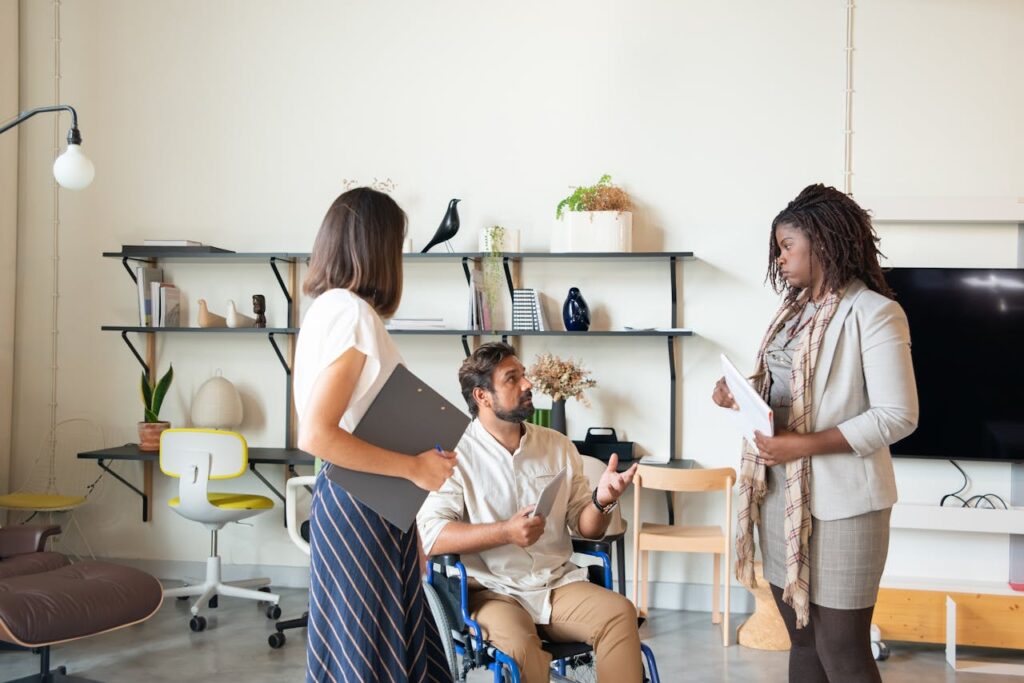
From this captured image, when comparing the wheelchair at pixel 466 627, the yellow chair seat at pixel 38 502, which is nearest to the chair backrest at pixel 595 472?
the wheelchair at pixel 466 627

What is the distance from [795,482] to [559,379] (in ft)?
8.02

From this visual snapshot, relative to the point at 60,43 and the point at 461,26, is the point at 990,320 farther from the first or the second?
the point at 60,43

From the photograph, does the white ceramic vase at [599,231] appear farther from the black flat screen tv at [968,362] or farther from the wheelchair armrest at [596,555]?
the wheelchair armrest at [596,555]

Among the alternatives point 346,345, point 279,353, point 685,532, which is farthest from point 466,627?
point 279,353

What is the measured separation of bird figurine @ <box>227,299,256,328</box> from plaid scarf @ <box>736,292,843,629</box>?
3.24m

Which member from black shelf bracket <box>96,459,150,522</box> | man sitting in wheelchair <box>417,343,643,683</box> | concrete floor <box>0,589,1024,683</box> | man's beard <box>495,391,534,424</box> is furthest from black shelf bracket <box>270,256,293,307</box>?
man's beard <box>495,391,534,424</box>

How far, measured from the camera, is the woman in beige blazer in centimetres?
204

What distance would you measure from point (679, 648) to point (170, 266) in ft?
10.8

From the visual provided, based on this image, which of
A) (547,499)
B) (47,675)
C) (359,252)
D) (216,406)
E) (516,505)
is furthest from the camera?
(216,406)

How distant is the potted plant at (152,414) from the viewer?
4777mm

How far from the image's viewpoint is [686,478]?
400cm

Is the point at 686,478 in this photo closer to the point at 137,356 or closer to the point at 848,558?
the point at 848,558

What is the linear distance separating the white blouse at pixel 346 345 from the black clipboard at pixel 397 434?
2cm

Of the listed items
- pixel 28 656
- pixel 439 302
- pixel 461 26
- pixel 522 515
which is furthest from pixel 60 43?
pixel 522 515
